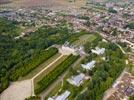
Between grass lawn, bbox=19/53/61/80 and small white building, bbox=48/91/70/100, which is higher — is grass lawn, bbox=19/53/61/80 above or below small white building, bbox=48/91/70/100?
above

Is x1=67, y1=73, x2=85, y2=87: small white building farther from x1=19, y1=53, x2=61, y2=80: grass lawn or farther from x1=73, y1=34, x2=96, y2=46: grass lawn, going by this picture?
x1=73, y1=34, x2=96, y2=46: grass lawn

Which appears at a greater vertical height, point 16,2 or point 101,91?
point 16,2

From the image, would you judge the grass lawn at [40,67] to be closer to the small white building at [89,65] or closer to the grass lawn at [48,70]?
the grass lawn at [48,70]

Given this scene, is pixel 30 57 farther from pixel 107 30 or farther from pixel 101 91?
pixel 107 30

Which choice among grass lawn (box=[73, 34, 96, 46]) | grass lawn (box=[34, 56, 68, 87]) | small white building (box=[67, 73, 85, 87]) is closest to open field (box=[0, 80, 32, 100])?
grass lawn (box=[34, 56, 68, 87])

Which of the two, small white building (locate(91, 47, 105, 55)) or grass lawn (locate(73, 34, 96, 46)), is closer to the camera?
small white building (locate(91, 47, 105, 55))

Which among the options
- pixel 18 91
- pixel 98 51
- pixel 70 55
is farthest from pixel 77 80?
pixel 98 51

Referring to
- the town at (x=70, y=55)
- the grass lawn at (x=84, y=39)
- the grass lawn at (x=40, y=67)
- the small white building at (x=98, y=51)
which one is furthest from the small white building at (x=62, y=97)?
the grass lawn at (x=84, y=39)

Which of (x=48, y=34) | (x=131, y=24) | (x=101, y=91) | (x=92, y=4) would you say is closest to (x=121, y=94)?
(x=101, y=91)
